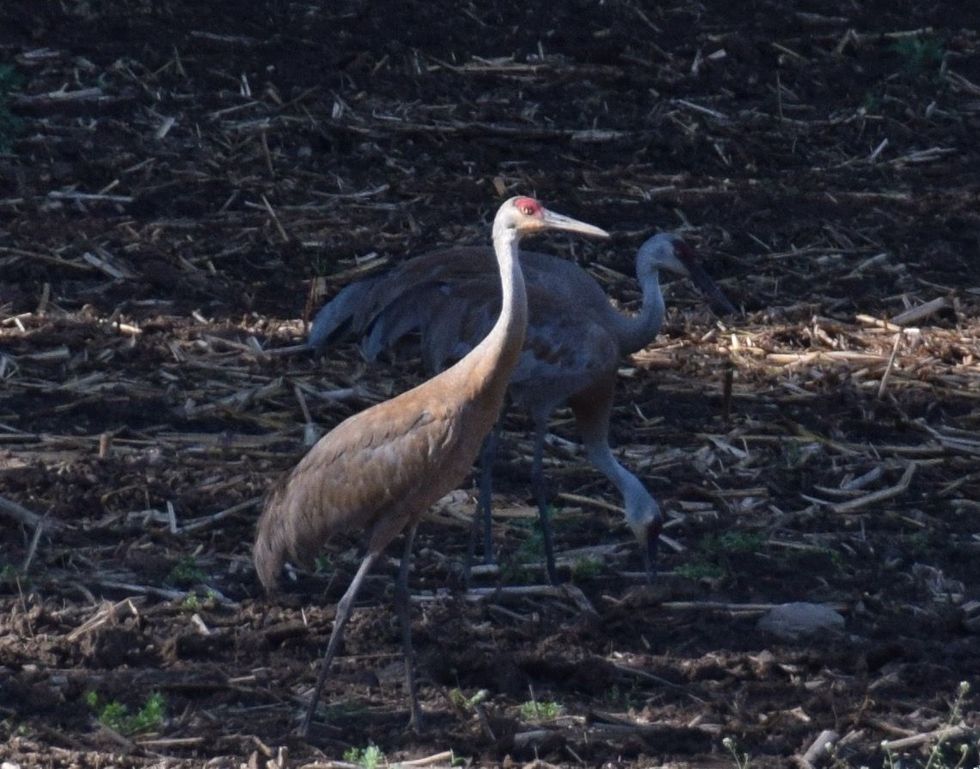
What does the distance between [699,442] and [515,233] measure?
2950mm

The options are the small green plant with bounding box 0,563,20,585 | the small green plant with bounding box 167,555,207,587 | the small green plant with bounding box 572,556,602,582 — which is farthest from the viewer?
the small green plant with bounding box 572,556,602,582

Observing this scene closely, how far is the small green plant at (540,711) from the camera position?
5492mm

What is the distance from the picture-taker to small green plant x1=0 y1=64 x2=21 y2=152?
11.0m

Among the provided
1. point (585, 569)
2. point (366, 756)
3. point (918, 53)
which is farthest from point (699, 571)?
point (918, 53)

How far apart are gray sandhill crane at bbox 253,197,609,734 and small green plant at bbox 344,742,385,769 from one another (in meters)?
0.18

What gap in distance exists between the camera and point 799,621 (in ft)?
21.0

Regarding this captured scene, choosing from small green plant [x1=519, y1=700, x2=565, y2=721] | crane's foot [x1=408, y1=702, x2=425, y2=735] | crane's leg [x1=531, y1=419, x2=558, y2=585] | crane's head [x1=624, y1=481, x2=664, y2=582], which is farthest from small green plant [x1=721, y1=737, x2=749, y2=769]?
crane's head [x1=624, y1=481, x2=664, y2=582]

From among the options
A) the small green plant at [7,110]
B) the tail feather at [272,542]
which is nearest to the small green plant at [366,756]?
the tail feather at [272,542]

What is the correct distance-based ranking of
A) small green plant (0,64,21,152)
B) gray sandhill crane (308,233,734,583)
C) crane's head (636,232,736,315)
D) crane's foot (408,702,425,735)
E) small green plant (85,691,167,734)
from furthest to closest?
1. small green plant (0,64,21,152)
2. crane's head (636,232,736,315)
3. gray sandhill crane (308,233,734,583)
4. crane's foot (408,702,425,735)
5. small green plant (85,691,167,734)

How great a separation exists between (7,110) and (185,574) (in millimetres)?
5605

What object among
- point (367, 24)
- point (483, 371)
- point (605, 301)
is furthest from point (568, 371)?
point (367, 24)

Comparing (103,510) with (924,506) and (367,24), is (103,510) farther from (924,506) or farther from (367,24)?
(367,24)

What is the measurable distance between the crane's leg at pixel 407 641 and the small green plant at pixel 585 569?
3.57 feet

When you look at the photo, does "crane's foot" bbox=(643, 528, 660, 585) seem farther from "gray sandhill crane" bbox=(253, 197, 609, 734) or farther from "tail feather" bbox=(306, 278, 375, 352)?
"tail feather" bbox=(306, 278, 375, 352)
